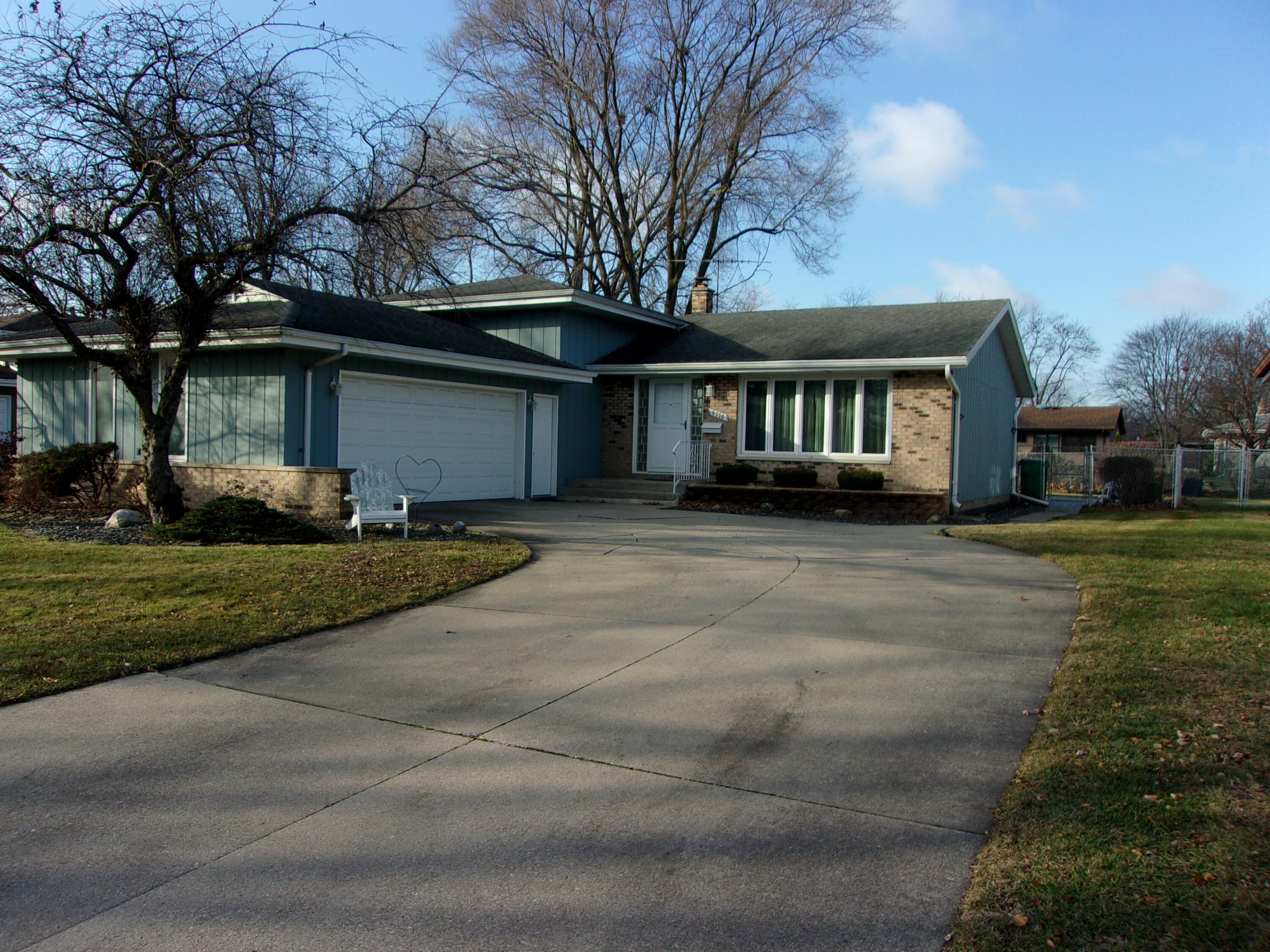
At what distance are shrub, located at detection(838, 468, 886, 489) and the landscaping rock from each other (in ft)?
38.5

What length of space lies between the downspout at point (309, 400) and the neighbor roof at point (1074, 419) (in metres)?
42.6

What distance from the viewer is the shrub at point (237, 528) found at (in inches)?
428

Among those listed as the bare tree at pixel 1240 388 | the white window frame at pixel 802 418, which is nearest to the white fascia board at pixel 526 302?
the white window frame at pixel 802 418

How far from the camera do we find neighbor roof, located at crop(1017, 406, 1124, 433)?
49.2m

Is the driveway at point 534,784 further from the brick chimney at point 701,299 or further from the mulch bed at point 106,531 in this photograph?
the brick chimney at point 701,299

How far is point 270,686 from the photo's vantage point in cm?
566

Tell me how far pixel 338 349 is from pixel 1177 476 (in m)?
18.6

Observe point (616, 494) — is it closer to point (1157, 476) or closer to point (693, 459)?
point (693, 459)

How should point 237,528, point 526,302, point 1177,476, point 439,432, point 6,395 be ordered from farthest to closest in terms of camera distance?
point 6,395, point 1177,476, point 526,302, point 439,432, point 237,528

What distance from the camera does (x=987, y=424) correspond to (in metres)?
20.4

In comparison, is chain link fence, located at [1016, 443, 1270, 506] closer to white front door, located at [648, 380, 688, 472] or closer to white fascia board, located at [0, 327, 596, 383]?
white front door, located at [648, 380, 688, 472]

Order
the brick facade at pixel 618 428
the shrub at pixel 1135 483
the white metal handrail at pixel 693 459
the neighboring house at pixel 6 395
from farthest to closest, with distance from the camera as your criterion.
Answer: the neighboring house at pixel 6 395 < the shrub at pixel 1135 483 < the brick facade at pixel 618 428 < the white metal handrail at pixel 693 459

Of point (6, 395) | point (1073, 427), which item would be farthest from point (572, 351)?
point (1073, 427)

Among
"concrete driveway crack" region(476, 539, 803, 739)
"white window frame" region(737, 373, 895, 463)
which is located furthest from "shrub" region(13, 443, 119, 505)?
"white window frame" region(737, 373, 895, 463)
